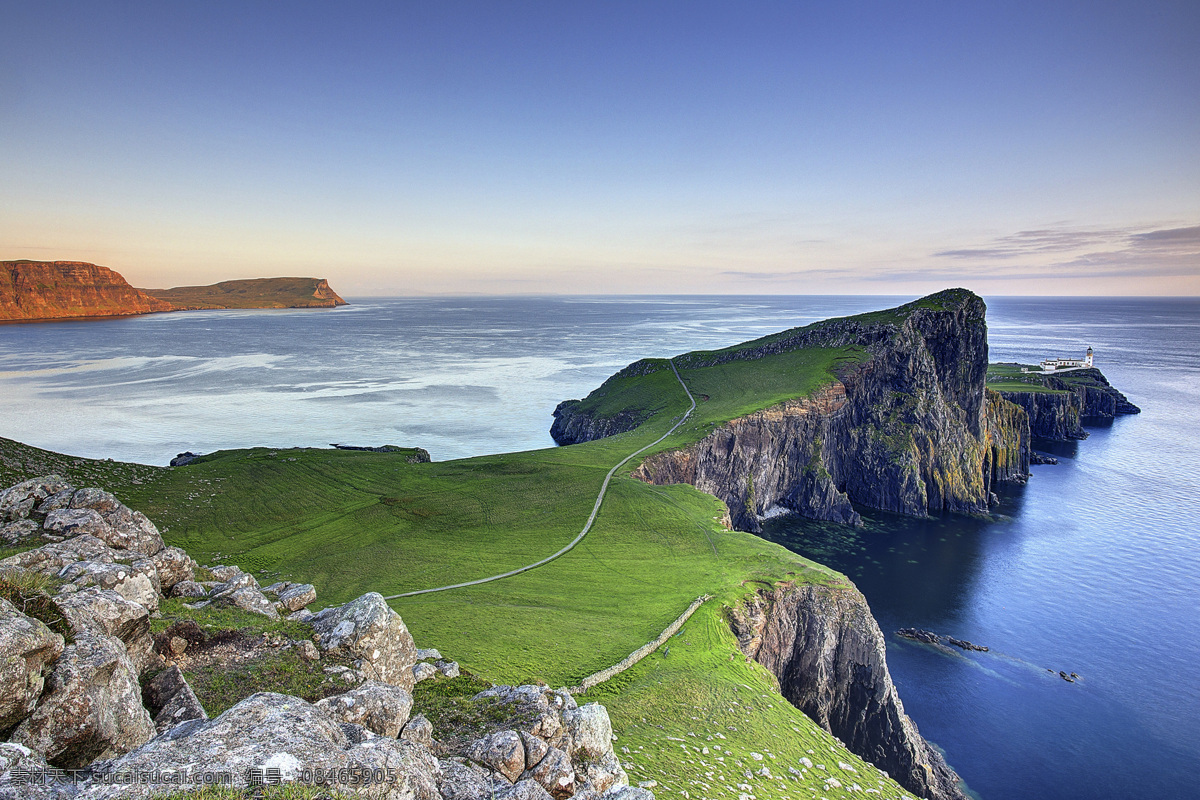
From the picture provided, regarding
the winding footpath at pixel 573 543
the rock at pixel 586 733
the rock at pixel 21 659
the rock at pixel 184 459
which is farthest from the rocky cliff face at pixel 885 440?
the rock at pixel 21 659

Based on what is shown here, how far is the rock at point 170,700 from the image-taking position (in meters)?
11.7

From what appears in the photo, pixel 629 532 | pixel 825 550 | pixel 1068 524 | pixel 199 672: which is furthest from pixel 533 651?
pixel 1068 524

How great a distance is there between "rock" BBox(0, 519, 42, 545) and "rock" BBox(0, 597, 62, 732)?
15807 millimetres

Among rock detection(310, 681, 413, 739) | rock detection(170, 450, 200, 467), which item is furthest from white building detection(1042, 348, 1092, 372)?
rock detection(170, 450, 200, 467)

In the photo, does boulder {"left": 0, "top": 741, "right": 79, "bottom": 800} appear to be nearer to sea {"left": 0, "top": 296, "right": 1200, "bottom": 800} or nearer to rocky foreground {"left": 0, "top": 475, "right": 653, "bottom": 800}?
rocky foreground {"left": 0, "top": 475, "right": 653, "bottom": 800}

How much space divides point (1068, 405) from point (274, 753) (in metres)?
162

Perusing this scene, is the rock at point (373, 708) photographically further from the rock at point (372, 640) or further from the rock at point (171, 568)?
the rock at point (171, 568)

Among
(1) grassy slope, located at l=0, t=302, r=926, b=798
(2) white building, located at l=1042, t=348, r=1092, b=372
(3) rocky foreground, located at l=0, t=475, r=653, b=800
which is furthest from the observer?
(2) white building, located at l=1042, t=348, r=1092, b=372

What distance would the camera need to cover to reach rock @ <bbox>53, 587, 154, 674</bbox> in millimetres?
12047

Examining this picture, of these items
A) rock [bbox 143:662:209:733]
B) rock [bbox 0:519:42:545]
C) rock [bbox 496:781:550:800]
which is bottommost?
rock [bbox 496:781:550:800]

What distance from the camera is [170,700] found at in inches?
480

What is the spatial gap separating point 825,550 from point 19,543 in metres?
74.0

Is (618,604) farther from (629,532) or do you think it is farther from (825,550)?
(825,550)

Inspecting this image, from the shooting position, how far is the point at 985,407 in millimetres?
104062
